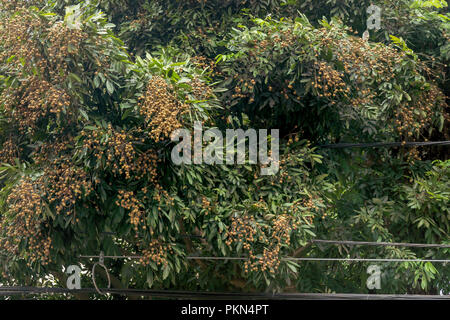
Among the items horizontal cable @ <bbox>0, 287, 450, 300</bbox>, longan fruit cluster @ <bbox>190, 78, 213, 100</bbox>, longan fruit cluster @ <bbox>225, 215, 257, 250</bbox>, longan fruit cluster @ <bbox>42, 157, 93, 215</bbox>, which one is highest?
longan fruit cluster @ <bbox>190, 78, 213, 100</bbox>

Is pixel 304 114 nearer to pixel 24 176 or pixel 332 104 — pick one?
pixel 332 104

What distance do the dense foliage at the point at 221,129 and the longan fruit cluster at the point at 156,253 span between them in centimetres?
3

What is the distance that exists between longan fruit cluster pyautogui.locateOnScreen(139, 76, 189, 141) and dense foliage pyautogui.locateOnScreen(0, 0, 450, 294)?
0.01 metres

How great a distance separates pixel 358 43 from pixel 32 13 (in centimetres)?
302

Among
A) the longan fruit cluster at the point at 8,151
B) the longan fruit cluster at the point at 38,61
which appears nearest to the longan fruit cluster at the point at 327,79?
the longan fruit cluster at the point at 38,61

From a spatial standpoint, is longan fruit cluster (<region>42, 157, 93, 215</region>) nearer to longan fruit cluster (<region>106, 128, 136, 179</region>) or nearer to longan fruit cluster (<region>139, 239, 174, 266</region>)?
longan fruit cluster (<region>106, 128, 136, 179</region>)

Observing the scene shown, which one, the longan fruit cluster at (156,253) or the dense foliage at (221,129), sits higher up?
the dense foliage at (221,129)

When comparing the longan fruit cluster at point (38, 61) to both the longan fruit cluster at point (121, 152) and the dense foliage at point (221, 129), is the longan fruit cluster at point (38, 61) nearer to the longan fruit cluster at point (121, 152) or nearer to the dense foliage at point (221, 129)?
the dense foliage at point (221, 129)

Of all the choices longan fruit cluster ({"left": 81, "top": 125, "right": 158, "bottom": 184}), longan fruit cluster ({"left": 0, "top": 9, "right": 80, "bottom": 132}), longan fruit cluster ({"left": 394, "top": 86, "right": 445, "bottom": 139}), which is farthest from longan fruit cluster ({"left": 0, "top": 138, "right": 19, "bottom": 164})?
longan fruit cluster ({"left": 394, "top": 86, "right": 445, "bottom": 139})

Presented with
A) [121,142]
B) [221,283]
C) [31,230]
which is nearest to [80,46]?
[121,142]

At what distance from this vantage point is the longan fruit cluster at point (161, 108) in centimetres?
446

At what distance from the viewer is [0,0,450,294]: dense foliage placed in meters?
4.75

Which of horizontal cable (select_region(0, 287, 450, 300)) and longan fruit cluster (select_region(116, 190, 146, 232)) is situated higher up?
longan fruit cluster (select_region(116, 190, 146, 232))

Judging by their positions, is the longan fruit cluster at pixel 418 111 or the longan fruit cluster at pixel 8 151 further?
the longan fruit cluster at pixel 418 111
